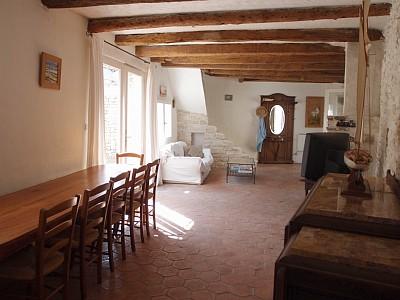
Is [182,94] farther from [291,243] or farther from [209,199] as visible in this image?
[291,243]

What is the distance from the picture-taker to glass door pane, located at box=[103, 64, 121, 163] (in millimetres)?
4988

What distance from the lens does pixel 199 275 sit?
290cm

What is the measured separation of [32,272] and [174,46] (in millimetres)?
4373

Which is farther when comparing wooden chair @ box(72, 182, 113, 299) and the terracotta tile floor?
the terracotta tile floor

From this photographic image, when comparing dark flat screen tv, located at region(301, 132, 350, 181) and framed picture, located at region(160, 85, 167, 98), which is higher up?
framed picture, located at region(160, 85, 167, 98)

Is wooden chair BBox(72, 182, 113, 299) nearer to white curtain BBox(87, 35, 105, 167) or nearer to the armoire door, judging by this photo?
white curtain BBox(87, 35, 105, 167)

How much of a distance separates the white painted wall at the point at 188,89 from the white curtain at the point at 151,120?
1506mm

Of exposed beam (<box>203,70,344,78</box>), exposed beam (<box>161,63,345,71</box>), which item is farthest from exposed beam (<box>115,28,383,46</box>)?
exposed beam (<box>203,70,344,78</box>)

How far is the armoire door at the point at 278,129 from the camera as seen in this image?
10258mm

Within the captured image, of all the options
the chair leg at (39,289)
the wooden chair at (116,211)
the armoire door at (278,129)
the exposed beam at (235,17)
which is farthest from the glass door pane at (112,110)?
the armoire door at (278,129)

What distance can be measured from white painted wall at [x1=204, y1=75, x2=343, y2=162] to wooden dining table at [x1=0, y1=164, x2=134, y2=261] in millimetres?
A: 6601

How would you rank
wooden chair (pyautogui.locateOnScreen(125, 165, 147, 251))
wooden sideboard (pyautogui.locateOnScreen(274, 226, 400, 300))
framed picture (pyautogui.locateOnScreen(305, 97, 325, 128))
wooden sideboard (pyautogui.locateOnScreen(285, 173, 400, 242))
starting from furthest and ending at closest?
framed picture (pyautogui.locateOnScreen(305, 97, 325, 128)), wooden chair (pyautogui.locateOnScreen(125, 165, 147, 251)), wooden sideboard (pyautogui.locateOnScreen(285, 173, 400, 242)), wooden sideboard (pyautogui.locateOnScreen(274, 226, 400, 300))

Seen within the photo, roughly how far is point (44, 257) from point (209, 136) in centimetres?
741

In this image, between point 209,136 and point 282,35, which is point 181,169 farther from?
point 282,35
